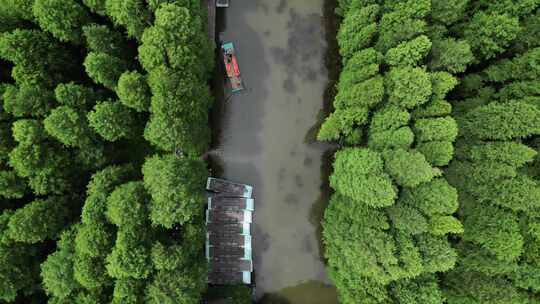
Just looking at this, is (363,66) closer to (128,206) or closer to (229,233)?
(229,233)

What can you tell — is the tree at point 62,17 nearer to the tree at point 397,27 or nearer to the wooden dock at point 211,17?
the wooden dock at point 211,17

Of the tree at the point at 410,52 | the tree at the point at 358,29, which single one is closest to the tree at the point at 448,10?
the tree at the point at 410,52

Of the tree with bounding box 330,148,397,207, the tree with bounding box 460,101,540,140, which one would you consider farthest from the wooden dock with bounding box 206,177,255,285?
the tree with bounding box 460,101,540,140

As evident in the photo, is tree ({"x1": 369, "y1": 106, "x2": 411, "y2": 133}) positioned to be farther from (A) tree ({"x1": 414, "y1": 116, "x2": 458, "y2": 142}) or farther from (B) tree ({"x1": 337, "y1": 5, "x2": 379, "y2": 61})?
(B) tree ({"x1": 337, "y1": 5, "x2": 379, "y2": 61})

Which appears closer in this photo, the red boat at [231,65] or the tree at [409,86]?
the tree at [409,86]

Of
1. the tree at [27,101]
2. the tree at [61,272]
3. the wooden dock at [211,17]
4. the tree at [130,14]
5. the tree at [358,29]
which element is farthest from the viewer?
the wooden dock at [211,17]

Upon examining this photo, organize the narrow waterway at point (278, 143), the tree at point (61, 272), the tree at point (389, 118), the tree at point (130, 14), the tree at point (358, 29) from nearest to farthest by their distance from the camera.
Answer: the tree at point (61, 272), the tree at point (130, 14), the tree at point (389, 118), the tree at point (358, 29), the narrow waterway at point (278, 143)

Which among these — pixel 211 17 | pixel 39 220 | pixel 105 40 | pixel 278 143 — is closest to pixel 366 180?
pixel 278 143

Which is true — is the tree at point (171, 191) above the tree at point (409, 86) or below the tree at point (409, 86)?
below

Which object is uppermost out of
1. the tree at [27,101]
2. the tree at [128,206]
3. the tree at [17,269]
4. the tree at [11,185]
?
the tree at [27,101]

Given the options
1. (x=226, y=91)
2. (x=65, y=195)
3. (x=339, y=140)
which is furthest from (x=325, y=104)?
(x=65, y=195)
